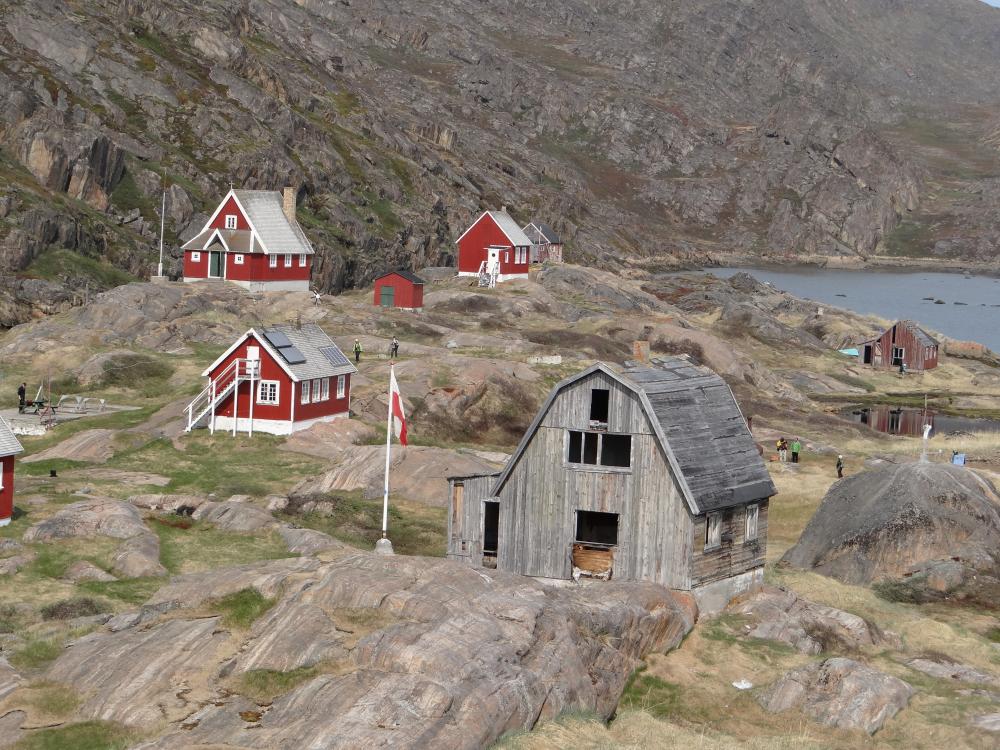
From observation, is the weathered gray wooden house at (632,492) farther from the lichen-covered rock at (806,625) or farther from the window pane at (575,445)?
the lichen-covered rock at (806,625)

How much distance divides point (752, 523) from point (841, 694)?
10113 mm

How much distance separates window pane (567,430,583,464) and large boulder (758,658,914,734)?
979cm

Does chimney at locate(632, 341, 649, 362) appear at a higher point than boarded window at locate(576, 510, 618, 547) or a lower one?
higher

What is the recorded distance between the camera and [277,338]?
6744 centimetres

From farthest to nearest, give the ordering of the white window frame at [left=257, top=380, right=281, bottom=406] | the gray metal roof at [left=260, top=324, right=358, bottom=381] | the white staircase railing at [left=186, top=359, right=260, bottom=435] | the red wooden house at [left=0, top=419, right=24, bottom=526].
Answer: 1. the gray metal roof at [left=260, top=324, right=358, bottom=381]
2. the white window frame at [left=257, top=380, right=281, bottom=406]
3. the white staircase railing at [left=186, top=359, right=260, bottom=435]
4. the red wooden house at [left=0, top=419, right=24, bottom=526]

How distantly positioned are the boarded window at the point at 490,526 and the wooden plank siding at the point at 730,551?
6476 mm

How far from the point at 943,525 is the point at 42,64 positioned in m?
117

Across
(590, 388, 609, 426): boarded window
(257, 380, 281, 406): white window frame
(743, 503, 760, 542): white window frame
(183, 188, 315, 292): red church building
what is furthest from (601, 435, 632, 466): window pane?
(183, 188, 315, 292): red church building

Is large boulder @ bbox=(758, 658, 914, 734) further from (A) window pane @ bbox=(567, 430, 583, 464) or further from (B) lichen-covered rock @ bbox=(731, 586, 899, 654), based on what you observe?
(A) window pane @ bbox=(567, 430, 583, 464)

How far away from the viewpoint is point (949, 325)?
18138 centimetres

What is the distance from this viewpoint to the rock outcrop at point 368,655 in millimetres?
26609

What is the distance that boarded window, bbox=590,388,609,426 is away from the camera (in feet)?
133

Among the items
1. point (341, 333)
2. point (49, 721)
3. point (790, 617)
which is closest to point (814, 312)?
point (341, 333)

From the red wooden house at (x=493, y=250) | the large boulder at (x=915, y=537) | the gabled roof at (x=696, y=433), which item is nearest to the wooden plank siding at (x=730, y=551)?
the gabled roof at (x=696, y=433)
